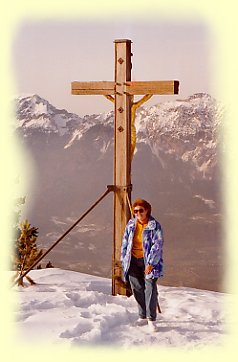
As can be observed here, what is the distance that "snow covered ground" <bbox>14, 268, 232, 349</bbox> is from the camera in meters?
6.10

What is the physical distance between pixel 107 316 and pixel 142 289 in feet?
1.20

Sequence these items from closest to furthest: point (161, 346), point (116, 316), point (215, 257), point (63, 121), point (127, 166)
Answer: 1. point (161, 346)
2. point (116, 316)
3. point (127, 166)
4. point (215, 257)
5. point (63, 121)

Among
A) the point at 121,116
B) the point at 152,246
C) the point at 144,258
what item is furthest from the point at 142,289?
the point at 121,116

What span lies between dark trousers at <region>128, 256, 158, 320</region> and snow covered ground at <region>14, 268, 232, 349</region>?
14 centimetres

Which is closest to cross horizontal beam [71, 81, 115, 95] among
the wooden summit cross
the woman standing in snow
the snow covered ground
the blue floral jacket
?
the wooden summit cross

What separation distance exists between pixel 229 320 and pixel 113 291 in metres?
1.16

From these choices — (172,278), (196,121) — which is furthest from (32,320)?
(196,121)

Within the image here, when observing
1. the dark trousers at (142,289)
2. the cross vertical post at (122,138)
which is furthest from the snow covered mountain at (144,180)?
the dark trousers at (142,289)

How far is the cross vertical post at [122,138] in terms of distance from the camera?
7.12 meters

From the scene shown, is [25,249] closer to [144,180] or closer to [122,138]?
[122,138]

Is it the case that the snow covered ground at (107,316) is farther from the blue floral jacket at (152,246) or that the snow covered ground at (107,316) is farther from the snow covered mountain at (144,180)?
the snow covered mountain at (144,180)

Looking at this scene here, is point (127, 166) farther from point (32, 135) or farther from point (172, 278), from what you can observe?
point (32, 135)

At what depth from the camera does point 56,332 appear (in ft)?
20.0

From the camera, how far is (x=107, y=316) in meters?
6.46
